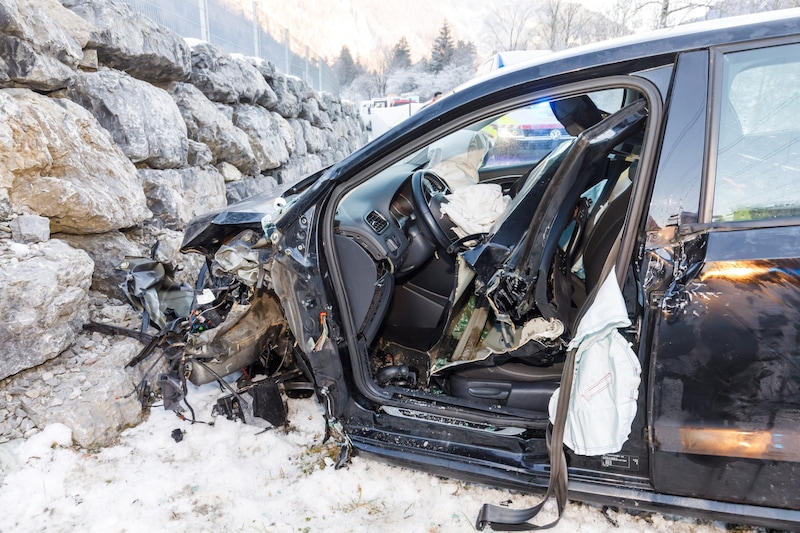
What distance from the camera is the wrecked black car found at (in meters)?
1.36

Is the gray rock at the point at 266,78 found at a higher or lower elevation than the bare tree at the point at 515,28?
lower

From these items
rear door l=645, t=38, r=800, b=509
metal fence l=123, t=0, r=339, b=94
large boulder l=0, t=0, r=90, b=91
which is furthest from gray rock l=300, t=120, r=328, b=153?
rear door l=645, t=38, r=800, b=509

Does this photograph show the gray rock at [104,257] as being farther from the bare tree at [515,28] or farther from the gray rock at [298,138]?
the bare tree at [515,28]

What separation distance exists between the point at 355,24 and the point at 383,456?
9446 cm

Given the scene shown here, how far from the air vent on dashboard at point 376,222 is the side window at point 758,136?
1.42m

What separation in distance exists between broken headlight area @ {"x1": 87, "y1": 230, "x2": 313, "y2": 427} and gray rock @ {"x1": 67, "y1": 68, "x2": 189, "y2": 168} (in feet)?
6.61

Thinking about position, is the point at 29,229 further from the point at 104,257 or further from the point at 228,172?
the point at 228,172

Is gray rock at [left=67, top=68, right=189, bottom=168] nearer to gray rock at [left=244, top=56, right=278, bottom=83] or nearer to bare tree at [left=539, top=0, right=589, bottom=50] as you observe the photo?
gray rock at [left=244, top=56, right=278, bottom=83]

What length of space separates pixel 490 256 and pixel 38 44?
11.2 feet

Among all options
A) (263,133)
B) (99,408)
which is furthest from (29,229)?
(263,133)

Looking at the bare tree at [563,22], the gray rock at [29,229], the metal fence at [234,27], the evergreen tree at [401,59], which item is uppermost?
the evergreen tree at [401,59]

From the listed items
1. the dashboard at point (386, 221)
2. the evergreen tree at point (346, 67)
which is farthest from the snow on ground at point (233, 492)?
the evergreen tree at point (346, 67)

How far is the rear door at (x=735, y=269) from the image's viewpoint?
51.7 inches

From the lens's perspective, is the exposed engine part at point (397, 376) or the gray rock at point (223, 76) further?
the gray rock at point (223, 76)
